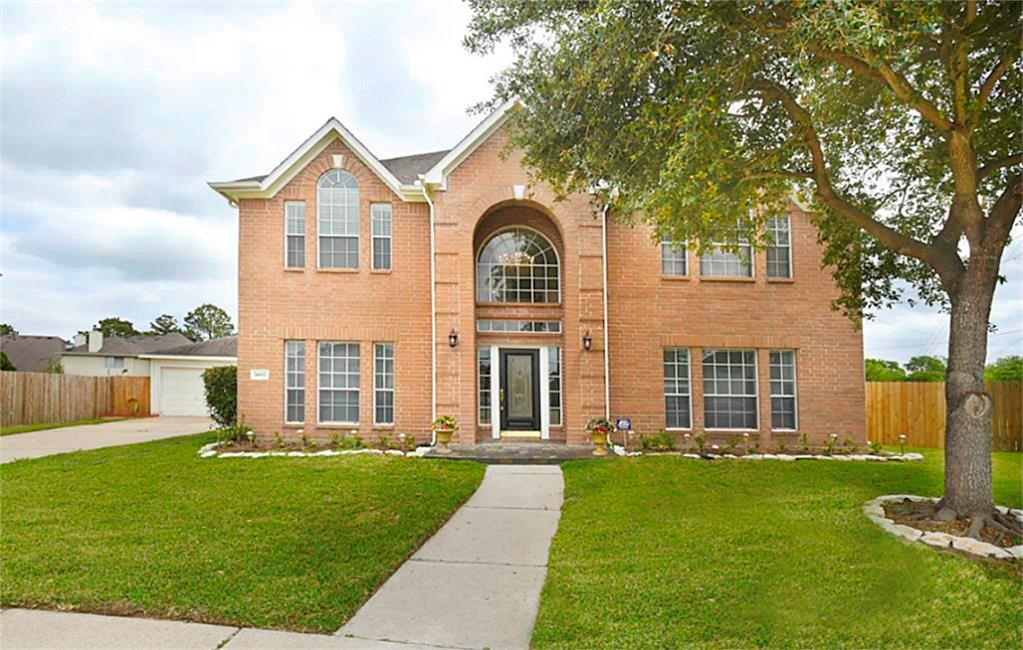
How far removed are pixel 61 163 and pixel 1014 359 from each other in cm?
2381

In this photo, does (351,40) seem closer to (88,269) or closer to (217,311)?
(88,269)

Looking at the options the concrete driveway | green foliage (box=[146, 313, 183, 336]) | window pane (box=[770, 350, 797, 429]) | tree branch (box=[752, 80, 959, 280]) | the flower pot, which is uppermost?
green foliage (box=[146, 313, 183, 336])

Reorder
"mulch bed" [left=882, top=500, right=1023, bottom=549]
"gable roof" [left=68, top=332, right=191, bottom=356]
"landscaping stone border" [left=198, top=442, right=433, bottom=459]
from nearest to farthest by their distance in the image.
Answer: "mulch bed" [left=882, top=500, right=1023, bottom=549] < "landscaping stone border" [left=198, top=442, right=433, bottom=459] < "gable roof" [left=68, top=332, right=191, bottom=356]

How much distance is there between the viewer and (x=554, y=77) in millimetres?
6555

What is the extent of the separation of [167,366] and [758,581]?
28.6 meters

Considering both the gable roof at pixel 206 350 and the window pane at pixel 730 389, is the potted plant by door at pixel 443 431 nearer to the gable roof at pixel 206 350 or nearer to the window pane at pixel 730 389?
the window pane at pixel 730 389

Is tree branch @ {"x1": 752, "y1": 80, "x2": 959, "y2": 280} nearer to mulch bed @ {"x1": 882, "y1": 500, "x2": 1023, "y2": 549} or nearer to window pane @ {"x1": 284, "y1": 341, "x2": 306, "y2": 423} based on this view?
mulch bed @ {"x1": 882, "y1": 500, "x2": 1023, "y2": 549}

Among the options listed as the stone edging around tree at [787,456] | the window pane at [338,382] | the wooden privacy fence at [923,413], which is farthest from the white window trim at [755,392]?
the window pane at [338,382]

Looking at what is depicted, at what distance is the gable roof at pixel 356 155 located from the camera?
12.5 meters

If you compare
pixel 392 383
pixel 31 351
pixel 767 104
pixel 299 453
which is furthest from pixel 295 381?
pixel 31 351

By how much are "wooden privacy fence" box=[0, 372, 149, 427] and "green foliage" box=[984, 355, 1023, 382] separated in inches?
1139

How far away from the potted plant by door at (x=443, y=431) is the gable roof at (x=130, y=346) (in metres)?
24.5

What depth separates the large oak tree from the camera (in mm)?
5426

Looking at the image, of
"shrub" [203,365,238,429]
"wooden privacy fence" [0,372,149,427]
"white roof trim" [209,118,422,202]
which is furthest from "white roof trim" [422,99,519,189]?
"wooden privacy fence" [0,372,149,427]
